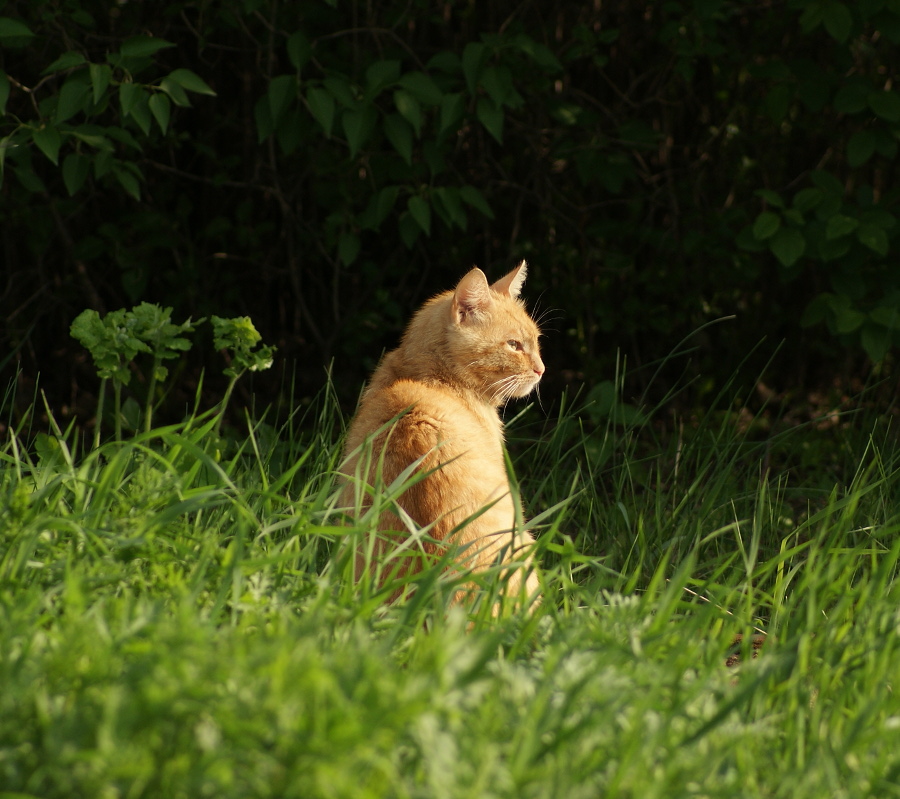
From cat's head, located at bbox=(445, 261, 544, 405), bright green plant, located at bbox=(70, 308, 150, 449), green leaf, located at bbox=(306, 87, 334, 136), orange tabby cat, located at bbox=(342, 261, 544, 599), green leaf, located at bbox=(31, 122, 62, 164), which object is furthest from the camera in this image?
green leaf, located at bbox=(306, 87, 334, 136)

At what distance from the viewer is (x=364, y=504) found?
2281 mm

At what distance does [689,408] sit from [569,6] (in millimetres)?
1938

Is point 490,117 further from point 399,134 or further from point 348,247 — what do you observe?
point 348,247

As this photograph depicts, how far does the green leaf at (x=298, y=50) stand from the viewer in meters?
3.28

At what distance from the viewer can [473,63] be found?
128 inches

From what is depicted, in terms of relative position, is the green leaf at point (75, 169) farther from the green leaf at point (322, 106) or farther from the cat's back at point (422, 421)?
the cat's back at point (422, 421)

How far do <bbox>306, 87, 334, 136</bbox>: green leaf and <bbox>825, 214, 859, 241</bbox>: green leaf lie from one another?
177cm

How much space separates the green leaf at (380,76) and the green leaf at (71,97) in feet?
2.85

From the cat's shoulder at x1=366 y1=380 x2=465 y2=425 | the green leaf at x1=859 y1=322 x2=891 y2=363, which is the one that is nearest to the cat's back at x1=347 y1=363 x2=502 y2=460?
the cat's shoulder at x1=366 y1=380 x2=465 y2=425

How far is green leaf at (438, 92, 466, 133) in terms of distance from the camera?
10.5ft

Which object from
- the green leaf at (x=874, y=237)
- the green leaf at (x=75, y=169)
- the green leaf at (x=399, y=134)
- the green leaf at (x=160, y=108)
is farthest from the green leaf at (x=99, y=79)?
the green leaf at (x=874, y=237)

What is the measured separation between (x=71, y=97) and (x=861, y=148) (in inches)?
106

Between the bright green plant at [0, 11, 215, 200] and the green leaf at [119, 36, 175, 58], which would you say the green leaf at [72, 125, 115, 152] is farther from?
the green leaf at [119, 36, 175, 58]

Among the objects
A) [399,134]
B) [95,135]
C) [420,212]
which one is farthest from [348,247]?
[95,135]
